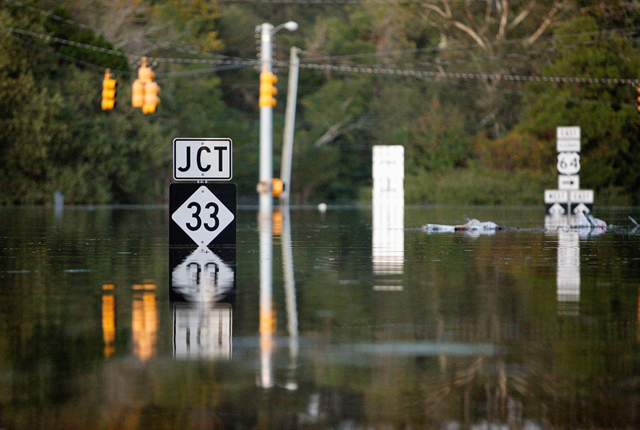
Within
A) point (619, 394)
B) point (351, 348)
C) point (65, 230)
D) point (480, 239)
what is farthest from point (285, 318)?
point (65, 230)

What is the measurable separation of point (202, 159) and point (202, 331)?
8623 mm

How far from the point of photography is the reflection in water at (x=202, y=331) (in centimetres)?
824

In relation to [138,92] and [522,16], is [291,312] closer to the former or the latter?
[138,92]

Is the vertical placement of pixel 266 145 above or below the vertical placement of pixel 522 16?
below

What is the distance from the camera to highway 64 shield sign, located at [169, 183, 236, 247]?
1766cm

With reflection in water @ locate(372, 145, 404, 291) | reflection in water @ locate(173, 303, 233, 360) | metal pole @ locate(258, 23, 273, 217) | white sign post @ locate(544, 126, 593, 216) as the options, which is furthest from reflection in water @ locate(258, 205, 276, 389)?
metal pole @ locate(258, 23, 273, 217)

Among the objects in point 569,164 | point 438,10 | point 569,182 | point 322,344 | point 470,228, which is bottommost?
point 322,344

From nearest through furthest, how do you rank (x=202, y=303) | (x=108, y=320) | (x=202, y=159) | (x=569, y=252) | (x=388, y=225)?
1. (x=108, y=320)
2. (x=202, y=303)
3. (x=202, y=159)
4. (x=569, y=252)
5. (x=388, y=225)

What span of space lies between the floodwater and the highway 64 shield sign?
3.43 feet

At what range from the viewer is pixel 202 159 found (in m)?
17.8

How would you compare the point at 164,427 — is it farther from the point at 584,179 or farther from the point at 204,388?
the point at 584,179

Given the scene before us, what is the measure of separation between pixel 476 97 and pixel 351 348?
7123cm

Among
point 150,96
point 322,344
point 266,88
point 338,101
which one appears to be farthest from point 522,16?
point 322,344

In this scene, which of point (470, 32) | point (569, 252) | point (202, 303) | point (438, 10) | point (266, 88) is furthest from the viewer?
point (438, 10)
